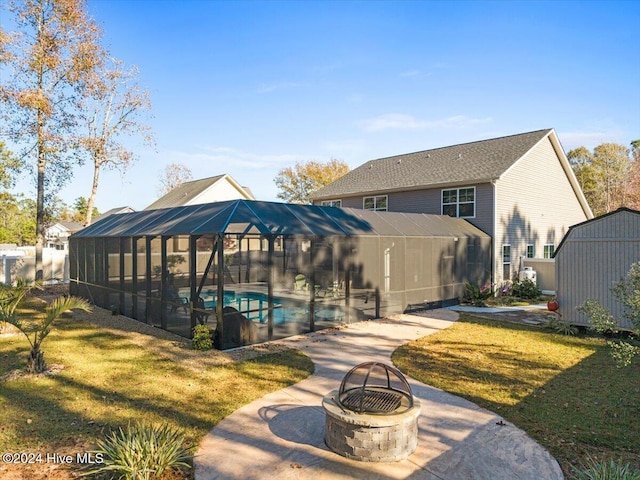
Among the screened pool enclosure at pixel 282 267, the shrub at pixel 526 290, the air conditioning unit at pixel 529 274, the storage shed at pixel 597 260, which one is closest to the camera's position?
the screened pool enclosure at pixel 282 267

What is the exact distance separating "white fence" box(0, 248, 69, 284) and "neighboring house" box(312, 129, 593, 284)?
15.5 metres

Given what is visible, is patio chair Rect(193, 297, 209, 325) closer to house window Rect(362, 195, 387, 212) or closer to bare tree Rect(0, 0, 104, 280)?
house window Rect(362, 195, 387, 212)

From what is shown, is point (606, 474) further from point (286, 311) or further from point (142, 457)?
point (286, 311)

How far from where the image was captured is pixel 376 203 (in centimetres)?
2095

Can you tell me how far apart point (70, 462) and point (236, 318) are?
15.8 ft

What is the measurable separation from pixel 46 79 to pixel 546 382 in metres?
21.4

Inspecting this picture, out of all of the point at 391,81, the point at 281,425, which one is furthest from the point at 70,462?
the point at 391,81

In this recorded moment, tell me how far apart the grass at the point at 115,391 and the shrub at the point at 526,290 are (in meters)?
12.0

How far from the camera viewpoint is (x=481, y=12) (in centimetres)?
1118

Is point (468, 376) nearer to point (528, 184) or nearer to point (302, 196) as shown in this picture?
point (528, 184)

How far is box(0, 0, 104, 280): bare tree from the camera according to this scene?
16766mm

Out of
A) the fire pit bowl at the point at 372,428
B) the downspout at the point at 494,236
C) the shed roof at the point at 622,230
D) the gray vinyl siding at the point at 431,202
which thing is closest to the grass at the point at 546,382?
the fire pit bowl at the point at 372,428

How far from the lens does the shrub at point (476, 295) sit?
14462 millimetres

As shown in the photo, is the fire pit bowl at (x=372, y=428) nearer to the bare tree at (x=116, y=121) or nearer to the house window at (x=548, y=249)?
the house window at (x=548, y=249)
